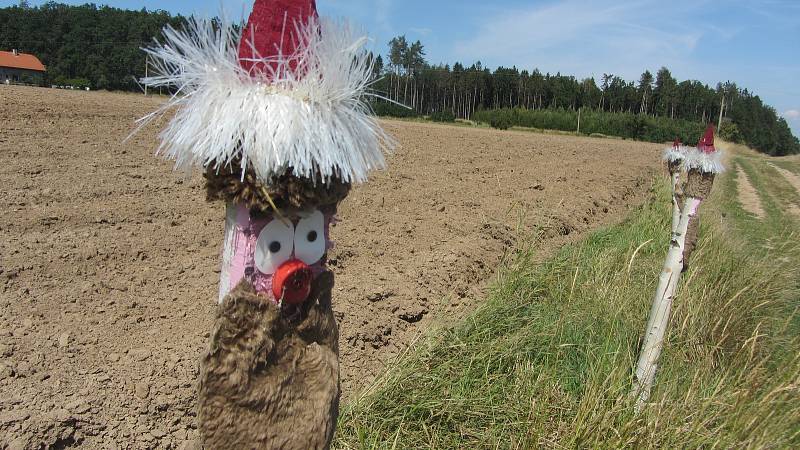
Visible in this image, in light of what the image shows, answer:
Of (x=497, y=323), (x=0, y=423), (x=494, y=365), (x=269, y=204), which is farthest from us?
(x=497, y=323)

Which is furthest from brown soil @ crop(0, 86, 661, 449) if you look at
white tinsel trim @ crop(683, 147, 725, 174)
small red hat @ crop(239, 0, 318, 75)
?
small red hat @ crop(239, 0, 318, 75)

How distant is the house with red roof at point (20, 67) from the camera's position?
52.2 m

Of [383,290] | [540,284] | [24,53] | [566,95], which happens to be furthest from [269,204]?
[566,95]

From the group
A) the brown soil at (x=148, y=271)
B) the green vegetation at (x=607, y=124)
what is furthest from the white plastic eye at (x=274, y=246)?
the green vegetation at (x=607, y=124)

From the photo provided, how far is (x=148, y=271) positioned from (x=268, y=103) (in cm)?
410

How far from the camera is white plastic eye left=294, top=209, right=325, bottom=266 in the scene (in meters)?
1.51

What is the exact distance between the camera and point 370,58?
1.62 meters

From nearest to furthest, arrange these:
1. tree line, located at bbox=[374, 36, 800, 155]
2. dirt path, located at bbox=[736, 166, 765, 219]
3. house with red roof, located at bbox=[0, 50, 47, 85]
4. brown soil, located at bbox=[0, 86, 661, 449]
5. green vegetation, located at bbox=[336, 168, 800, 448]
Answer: green vegetation, located at bbox=[336, 168, 800, 448], brown soil, located at bbox=[0, 86, 661, 449], dirt path, located at bbox=[736, 166, 765, 219], house with red roof, located at bbox=[0, 50, 47, 85], tree line, located at bbox=[374, 36, 800, 155]

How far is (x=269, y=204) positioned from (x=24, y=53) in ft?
218

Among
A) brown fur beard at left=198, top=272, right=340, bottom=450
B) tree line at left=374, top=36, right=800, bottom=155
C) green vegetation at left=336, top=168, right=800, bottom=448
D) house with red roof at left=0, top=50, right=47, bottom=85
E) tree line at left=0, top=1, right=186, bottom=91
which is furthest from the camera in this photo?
tree line at left=374, top=36, right=800, bottom=155

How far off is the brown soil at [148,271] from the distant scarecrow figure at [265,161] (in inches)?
70.1

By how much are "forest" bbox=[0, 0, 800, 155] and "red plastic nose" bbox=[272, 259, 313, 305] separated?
3123cm

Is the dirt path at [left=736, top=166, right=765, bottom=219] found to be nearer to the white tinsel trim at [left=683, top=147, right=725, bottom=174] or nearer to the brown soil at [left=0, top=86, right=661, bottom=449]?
the brown soil at [left=0, top=86, right=661, bottom=449]

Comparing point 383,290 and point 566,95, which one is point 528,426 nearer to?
point 383,290
